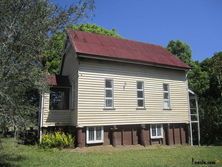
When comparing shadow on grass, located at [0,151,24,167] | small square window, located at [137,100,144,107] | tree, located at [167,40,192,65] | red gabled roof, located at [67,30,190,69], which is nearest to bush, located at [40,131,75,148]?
shadow on grass, located at [0,151,24,167]

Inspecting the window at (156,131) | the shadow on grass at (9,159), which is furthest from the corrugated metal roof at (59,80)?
the window at (156,131)

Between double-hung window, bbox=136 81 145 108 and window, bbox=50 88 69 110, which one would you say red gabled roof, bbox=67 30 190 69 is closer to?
double-hung window, bbox=136 81 145 108

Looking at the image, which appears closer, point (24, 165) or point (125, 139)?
point (24, 165)

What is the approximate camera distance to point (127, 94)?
19.7 m

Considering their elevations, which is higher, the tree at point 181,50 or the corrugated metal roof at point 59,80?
the tree at point 181,50

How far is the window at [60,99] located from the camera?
19111 mm

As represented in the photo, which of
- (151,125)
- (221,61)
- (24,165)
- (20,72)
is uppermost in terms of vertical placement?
(221,61)

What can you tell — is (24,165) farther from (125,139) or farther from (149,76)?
(149,76)

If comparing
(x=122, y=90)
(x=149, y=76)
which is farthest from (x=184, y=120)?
(x=122, y=90)

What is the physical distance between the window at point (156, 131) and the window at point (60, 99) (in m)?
6.60

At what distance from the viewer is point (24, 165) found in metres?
11.2

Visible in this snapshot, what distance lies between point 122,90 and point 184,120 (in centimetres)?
654

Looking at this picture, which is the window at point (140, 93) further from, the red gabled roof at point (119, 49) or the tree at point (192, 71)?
the tree at point (192, 71)

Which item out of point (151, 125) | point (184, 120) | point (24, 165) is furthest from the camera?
point (184, 120)
